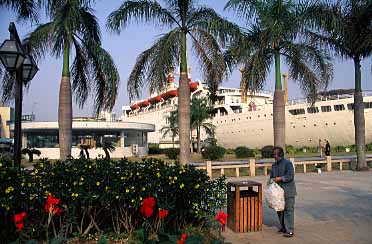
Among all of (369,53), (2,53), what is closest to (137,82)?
(2,53)

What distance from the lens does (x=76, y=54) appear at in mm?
12062

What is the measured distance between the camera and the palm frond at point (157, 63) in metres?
11.6

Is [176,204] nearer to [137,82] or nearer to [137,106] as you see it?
[137,82]

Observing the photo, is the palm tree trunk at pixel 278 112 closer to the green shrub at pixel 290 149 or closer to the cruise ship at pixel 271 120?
the cruise ship at pixel 271 120

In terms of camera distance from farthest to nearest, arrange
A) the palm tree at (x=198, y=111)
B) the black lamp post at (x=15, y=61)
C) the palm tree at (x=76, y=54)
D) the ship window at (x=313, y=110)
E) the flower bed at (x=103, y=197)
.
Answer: the palm tree at (x=198, y=111) → the ship window at (x=313, y=110) → the palm tree at (x=76, y=54) → the black lamp post at (x=15, y=61) → the flower bed at (x=103, y=197)

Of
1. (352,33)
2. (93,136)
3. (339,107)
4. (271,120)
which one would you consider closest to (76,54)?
(352,33)

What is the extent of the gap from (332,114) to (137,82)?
34033 millimetres

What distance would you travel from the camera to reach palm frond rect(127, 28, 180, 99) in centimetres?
1163

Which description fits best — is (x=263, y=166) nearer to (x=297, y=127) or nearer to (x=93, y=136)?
(x=297, y=127)

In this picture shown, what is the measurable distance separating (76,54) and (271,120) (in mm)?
37855

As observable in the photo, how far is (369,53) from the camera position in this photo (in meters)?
16.2

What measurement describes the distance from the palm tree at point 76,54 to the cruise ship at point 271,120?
17.6 metres

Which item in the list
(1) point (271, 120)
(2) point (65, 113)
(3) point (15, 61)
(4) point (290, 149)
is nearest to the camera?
(3) point (15, 61)

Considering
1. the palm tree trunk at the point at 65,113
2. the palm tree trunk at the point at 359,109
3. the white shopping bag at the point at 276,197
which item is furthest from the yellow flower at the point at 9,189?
the palm tree trunk at the point at 359,109
